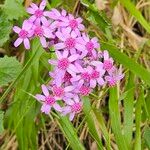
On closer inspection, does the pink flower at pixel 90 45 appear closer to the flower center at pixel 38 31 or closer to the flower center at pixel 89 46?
the flower center at pixel 89 46

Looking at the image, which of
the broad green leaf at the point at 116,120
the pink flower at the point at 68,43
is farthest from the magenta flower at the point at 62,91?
the broad green leaf at the point at 116,120

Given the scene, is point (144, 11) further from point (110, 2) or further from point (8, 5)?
point (8, 5)

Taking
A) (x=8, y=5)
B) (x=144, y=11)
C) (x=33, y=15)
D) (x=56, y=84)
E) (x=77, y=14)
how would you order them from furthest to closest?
(x=144, y=11) → (x=77, y=14) → (x=8, y=5) → (x=33, y=15) → (x=56, y=84)

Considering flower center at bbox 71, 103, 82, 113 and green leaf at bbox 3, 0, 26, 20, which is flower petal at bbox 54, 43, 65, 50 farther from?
green leaf at bbox 3, 0, 26, 20

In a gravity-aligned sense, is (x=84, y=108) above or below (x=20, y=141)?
above

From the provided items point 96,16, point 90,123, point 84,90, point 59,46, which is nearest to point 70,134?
point 90,123

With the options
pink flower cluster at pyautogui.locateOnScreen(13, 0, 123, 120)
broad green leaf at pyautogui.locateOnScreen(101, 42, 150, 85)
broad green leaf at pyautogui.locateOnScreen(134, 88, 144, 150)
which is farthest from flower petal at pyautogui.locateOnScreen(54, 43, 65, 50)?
broad green leaf at pyautogui.locateOnScreen(134, 88, 144, 150)

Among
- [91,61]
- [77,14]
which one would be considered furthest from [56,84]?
[77,14]
